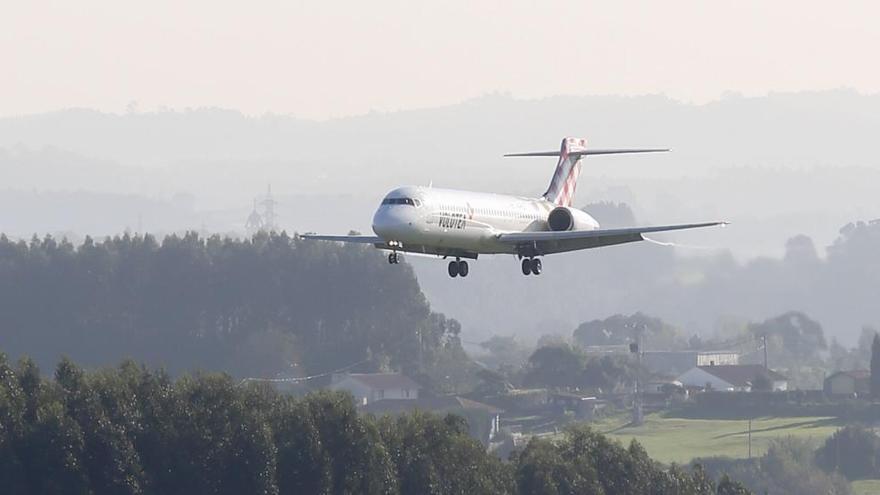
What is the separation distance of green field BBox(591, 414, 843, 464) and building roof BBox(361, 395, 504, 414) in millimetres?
10903

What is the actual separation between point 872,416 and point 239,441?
97957 mm

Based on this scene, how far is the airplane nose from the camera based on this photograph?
280 ft

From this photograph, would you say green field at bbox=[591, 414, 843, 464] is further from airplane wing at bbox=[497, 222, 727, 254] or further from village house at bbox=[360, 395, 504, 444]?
airplane wing at bbox=[497, 222, 727, 254]

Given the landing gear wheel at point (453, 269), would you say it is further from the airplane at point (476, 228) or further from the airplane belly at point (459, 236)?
the airplane belly at point (459, 236)

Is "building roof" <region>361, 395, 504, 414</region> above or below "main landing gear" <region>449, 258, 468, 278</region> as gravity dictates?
below

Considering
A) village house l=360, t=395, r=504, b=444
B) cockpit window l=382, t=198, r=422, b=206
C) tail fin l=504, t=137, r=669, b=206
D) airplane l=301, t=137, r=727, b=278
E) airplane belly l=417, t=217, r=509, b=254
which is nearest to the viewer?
airplane l=301, t=137, r=727, b=278

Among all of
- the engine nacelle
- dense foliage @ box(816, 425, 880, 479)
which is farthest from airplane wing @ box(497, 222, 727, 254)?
dense foliage @ box(816, 425, 880, 479)

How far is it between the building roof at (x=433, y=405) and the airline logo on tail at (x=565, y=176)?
267 feet

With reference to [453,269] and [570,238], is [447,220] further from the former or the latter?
[570,238]

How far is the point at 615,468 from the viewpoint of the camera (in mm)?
114750

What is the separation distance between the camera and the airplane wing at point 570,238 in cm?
9094

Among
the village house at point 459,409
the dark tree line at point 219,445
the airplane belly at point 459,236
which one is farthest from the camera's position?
the village house at point 459,409

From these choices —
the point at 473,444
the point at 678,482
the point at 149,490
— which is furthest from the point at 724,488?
the point at 149,490

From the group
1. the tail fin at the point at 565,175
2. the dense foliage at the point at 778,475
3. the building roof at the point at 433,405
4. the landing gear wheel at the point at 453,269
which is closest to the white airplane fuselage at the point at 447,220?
the landing gear wheel at the point at 453,269
